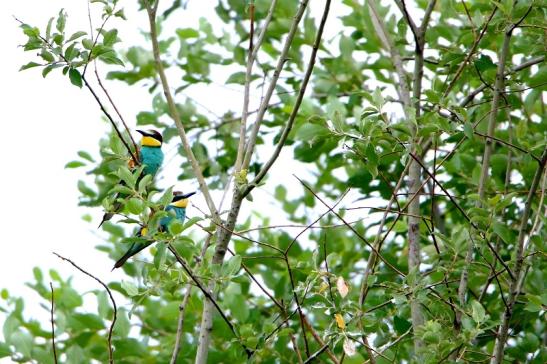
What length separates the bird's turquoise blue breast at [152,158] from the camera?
5484mm

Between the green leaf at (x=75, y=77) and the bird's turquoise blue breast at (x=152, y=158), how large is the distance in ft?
6.84

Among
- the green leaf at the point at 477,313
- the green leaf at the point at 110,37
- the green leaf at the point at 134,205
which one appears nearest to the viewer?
A: the green leaf at the point at 134,205

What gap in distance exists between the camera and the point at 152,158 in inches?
219

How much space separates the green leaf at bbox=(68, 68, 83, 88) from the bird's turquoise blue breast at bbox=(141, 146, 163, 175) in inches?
82.1

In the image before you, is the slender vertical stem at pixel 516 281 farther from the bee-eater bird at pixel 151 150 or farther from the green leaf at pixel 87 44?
the bee-eater bird at pixel 151 150

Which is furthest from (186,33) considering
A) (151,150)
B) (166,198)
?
(166,198)

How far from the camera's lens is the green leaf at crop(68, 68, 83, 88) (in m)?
3.33

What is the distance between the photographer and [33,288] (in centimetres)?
618

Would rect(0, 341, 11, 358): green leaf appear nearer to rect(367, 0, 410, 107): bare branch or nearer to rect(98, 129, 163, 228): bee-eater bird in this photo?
rect(98, 129, 163, 228): bee-eater bird

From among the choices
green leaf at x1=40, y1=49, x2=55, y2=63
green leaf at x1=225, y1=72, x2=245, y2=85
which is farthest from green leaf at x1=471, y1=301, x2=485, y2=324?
green leaf at x1=225, y1=72, x2=245, y2=85

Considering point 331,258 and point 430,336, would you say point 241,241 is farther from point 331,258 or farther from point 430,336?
point 430,336

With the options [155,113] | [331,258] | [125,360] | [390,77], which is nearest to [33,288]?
[125,360]

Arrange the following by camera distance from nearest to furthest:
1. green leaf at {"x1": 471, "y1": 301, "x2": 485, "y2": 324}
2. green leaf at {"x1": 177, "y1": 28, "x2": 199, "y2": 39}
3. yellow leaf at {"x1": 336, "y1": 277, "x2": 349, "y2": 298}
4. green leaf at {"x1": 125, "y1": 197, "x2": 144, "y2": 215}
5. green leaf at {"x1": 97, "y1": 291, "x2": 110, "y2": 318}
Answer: green leaf at {"x1": 125, "y1": 197, "x2": 144, "y2": 215}
green leaf at {"x1": 471, "y1": 301, "x2": 485, "y2": 324}
yellow leaf at {"x1": 336, "y1": 277, "x2": 349, "y2": 298}
green leaf at {"x1": 97, "y1": 291, "x2": 110, "y2": 318}
green leaf at {"x1": 177, "y1": 28, "x2": 199, "y2": 39}

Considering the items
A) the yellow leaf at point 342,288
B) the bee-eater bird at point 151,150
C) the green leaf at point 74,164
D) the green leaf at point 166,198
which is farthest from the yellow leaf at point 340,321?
the green leaf at point 74,164
